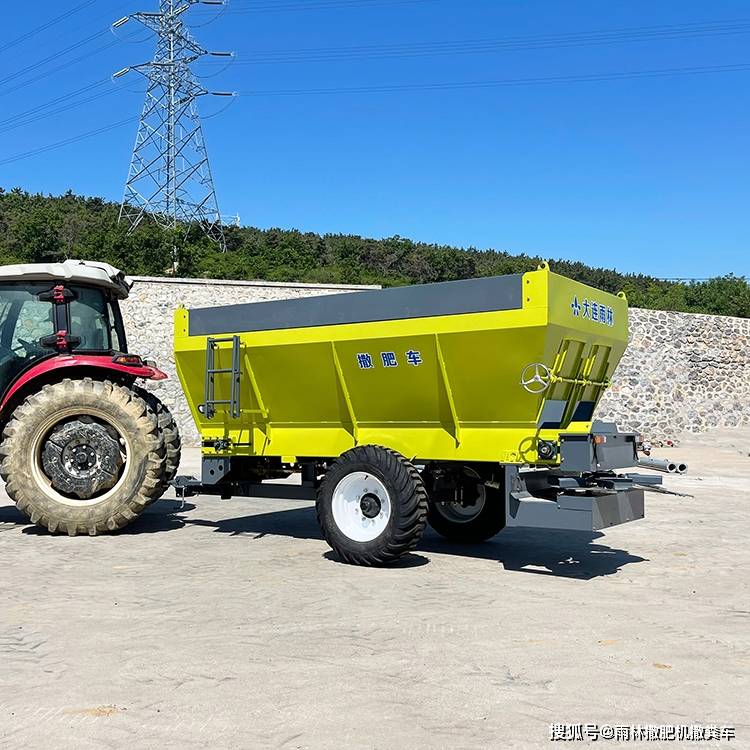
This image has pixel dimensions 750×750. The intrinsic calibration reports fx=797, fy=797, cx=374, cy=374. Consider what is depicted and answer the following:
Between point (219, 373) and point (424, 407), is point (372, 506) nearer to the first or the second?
point (424, 407)

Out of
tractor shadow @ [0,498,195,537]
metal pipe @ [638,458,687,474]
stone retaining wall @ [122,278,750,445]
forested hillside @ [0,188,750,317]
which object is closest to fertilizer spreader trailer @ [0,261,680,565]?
metal pipe @ [638,458,687,474]

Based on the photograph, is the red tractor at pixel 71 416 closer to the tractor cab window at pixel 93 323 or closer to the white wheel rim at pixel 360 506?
the tractor cab window at pixel 93 323

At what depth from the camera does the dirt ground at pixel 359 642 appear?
12.7ft

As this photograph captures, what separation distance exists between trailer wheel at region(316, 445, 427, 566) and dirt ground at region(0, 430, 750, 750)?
25 centimetres

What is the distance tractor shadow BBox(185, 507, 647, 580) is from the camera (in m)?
7.83

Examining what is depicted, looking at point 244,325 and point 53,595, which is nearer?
point 53,595

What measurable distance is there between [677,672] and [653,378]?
20851mm

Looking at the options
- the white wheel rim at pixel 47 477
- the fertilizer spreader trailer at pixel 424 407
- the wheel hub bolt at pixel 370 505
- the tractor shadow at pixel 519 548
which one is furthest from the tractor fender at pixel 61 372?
the wheel hub bolt at pixel 370 505

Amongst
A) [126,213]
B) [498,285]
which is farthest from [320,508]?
[126,213]

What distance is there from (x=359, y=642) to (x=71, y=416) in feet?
18.4

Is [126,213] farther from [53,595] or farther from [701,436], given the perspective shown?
[53,595]

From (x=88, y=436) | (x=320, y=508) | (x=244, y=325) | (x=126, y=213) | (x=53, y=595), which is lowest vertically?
(x=53, y=595)

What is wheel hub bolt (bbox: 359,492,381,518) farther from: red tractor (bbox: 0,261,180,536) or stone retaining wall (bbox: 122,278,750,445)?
stone retaining wall (bbox: 122,278,750,445)

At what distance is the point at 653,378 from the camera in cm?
2430
